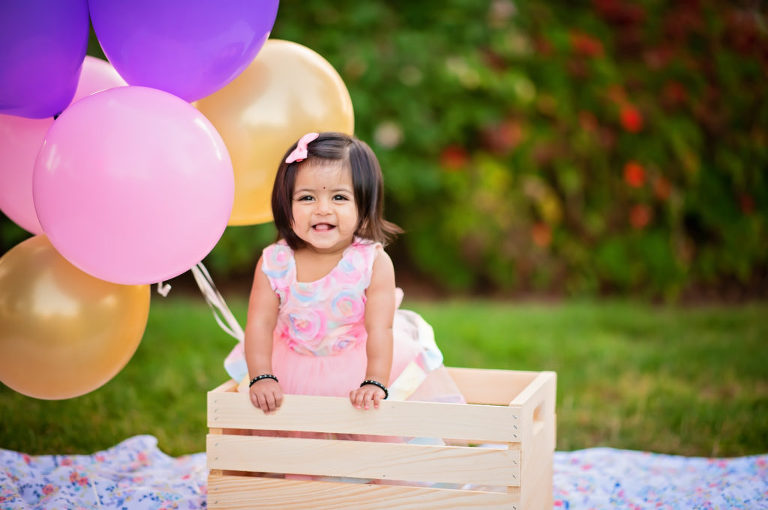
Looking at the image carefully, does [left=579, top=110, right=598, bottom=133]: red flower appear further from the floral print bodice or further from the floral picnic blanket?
the floral print bodice

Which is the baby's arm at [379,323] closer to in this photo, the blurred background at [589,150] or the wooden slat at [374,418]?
the wooden slat at [374,418]

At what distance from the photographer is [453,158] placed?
16.8ft

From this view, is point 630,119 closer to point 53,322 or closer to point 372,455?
point 372,455

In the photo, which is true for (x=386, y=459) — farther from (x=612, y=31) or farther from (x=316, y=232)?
(x=612, y=31)

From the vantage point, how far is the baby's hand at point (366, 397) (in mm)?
1924

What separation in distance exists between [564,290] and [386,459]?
3.78 meters

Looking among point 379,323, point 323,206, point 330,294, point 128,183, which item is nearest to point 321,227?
A: point 323,206

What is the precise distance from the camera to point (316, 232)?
6.95ft

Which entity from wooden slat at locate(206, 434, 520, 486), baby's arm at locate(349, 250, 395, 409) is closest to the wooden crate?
wooden slat at locate(206, 434, 520, 486)

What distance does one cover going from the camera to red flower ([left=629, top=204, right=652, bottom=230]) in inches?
210

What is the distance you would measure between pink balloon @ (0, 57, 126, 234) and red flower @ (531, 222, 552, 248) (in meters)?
3.45

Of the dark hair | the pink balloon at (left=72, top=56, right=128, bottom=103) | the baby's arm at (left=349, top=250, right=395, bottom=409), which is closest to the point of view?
the baby's arm at (left=349, top=250, right=395, bottom=409)

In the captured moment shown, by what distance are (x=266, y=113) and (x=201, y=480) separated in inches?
45.1

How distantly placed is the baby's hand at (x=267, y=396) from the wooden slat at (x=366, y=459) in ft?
0.26
